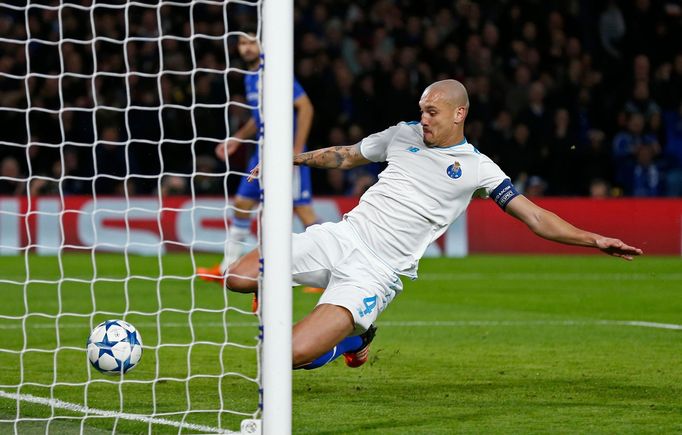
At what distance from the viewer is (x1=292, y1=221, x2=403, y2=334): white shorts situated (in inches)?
217

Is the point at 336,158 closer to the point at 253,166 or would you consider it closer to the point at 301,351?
the point at 301,351

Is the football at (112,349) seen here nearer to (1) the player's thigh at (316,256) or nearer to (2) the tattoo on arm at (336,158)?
(1) the player's thigh at (316,256)

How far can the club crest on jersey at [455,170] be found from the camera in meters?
5.77

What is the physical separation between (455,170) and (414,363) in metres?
1.69

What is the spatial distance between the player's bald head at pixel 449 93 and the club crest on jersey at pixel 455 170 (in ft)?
0.95

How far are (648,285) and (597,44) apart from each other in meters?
7.11

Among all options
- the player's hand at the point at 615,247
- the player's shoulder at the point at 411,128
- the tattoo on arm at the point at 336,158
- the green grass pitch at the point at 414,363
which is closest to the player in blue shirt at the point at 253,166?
the green grass pitch at the point at 414,363

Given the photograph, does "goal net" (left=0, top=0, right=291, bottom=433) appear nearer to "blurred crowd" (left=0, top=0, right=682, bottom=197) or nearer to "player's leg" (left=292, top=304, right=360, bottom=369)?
"blurred crowd" (left=0, top=0, right=682, bottom=197)

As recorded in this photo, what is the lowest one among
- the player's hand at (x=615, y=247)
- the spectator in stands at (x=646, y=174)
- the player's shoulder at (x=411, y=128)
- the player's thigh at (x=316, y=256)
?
the spectator in stands at (x=646, y=174)

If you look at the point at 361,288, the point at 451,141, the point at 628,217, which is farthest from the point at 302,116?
the point at 628,217

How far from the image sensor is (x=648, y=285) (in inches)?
465

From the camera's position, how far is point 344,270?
5.68m

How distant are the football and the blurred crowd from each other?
905cm

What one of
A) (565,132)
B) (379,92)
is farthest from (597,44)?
(379,92)
